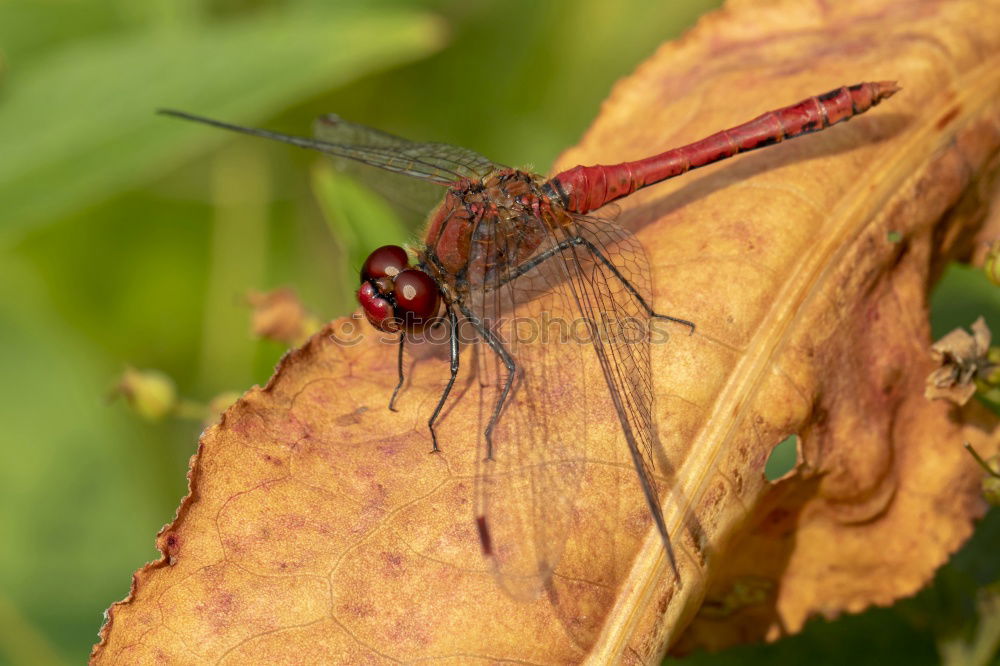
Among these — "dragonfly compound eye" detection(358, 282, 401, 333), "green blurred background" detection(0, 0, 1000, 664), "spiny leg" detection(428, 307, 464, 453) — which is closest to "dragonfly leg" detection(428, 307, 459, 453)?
"spiny leg" detection(428, 307, 464, 453)

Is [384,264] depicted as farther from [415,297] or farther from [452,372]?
[452,372]

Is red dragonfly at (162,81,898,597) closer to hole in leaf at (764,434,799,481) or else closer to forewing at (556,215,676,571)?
forewing at (556,215,676,571)

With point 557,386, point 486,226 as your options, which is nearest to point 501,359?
point 557,386

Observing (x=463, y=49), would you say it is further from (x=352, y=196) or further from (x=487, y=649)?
(x=487, y=649)

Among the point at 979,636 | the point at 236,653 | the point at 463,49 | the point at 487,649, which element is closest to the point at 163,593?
the point at 236,653

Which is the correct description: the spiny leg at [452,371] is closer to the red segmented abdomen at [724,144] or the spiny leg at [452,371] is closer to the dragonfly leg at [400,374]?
the dragonfly leg at [400,374]

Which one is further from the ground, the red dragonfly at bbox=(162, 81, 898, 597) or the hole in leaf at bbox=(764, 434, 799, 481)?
the red dragonfly at bbox=(162, 81, 898, 597)
